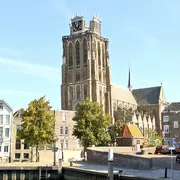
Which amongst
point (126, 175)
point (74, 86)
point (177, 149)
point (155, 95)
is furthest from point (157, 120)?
point (126, 175)

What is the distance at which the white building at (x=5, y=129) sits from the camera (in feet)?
192

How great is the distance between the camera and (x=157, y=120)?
5000 inches

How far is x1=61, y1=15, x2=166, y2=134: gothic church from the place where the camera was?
110 meters

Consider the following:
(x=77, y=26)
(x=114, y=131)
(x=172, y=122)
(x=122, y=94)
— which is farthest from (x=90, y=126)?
(x=122, y=94)

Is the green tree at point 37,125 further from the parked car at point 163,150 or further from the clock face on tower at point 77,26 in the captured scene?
the clock face on tower at point 77,26

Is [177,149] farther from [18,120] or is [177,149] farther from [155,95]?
[155,95]

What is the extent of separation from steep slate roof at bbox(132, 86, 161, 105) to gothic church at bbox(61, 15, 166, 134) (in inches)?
122

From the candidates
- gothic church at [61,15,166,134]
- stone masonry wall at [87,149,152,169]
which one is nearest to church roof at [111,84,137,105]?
gothic church at [61,15,166,134]

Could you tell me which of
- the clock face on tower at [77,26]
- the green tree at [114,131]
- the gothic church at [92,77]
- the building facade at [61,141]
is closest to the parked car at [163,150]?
the green tree at [114,131]

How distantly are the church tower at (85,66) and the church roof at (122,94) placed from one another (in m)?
8.86

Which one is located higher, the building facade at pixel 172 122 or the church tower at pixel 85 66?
the church tower at pixel 85 66

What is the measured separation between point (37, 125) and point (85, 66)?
67.4 meters

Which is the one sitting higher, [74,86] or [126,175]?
[74,86]

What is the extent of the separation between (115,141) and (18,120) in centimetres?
1826
